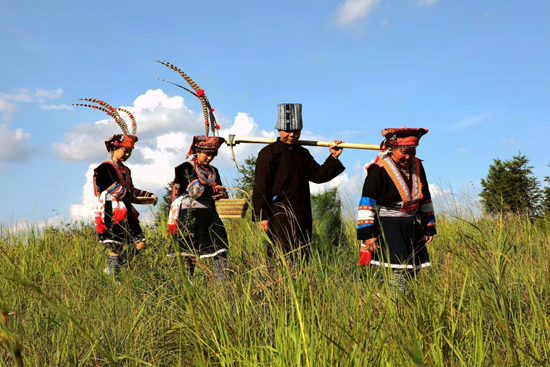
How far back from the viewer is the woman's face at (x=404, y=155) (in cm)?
445

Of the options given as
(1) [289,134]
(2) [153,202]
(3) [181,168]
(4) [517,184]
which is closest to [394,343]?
(1) [289,134]

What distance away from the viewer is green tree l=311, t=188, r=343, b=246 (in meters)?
7.84

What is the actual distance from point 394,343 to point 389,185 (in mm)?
2246

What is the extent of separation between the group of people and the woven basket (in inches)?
3.6

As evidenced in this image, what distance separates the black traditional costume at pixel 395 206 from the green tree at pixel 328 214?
325 centimetres

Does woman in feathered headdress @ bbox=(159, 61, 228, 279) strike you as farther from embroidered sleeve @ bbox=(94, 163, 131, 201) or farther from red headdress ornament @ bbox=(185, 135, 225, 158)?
embroidered sleeve @ bbox=(94, 163, 131, 201)

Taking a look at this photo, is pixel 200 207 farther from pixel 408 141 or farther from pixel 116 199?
pixel 408 141

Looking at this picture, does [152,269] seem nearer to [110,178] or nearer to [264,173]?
[264,173]

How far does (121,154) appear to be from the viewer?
6223mm

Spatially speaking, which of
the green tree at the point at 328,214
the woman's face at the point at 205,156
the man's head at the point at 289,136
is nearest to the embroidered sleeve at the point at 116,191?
the woman's face at the point at 205,156

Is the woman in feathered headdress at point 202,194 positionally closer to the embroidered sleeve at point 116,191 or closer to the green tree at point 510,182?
the embroidered sleeve at point 116,191

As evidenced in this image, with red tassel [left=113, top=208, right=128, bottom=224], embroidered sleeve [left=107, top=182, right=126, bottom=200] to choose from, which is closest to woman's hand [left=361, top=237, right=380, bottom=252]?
red tassel [left=113, top=208, right=128, bottom=224]

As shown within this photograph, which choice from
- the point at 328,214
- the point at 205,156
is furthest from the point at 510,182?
the point at 205,156

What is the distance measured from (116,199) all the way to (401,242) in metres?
3.43
